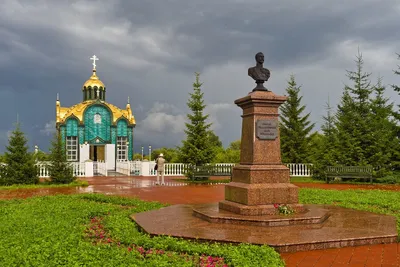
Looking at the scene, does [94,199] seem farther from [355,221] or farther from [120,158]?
[120,158]

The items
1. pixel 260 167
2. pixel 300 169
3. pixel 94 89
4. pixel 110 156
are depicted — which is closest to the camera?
pixel 260 167

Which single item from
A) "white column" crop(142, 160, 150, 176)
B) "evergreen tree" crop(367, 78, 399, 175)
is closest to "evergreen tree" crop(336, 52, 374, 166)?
"evergreen tree" crop(367, 78, 399, 175)

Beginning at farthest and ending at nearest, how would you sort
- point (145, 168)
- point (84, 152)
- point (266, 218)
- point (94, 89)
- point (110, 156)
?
1. point (94, 89)
2. point (110, 156)
3. point (84, 152)
4. point (145, 168)
5. point (266, 218)

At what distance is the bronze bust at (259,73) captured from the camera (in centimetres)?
856

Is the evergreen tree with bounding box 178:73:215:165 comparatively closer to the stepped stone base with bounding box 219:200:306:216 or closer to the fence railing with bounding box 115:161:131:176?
the fence railing with bounding box 115:161:131:176

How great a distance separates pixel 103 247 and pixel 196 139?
1792 centimetres

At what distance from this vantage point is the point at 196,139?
23.3 m

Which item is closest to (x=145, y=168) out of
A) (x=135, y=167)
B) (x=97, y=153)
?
(x=135, y=167)

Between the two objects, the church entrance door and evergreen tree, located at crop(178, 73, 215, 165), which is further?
the church entrance door

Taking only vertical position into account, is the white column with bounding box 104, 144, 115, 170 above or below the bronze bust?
below

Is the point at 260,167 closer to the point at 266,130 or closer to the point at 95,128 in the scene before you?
the point at 266,130

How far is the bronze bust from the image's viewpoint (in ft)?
28.1

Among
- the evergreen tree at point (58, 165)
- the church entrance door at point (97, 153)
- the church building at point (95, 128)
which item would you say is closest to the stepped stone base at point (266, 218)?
the evergreen tree at point (58, 165)

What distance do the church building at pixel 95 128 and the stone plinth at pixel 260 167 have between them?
23.8m
